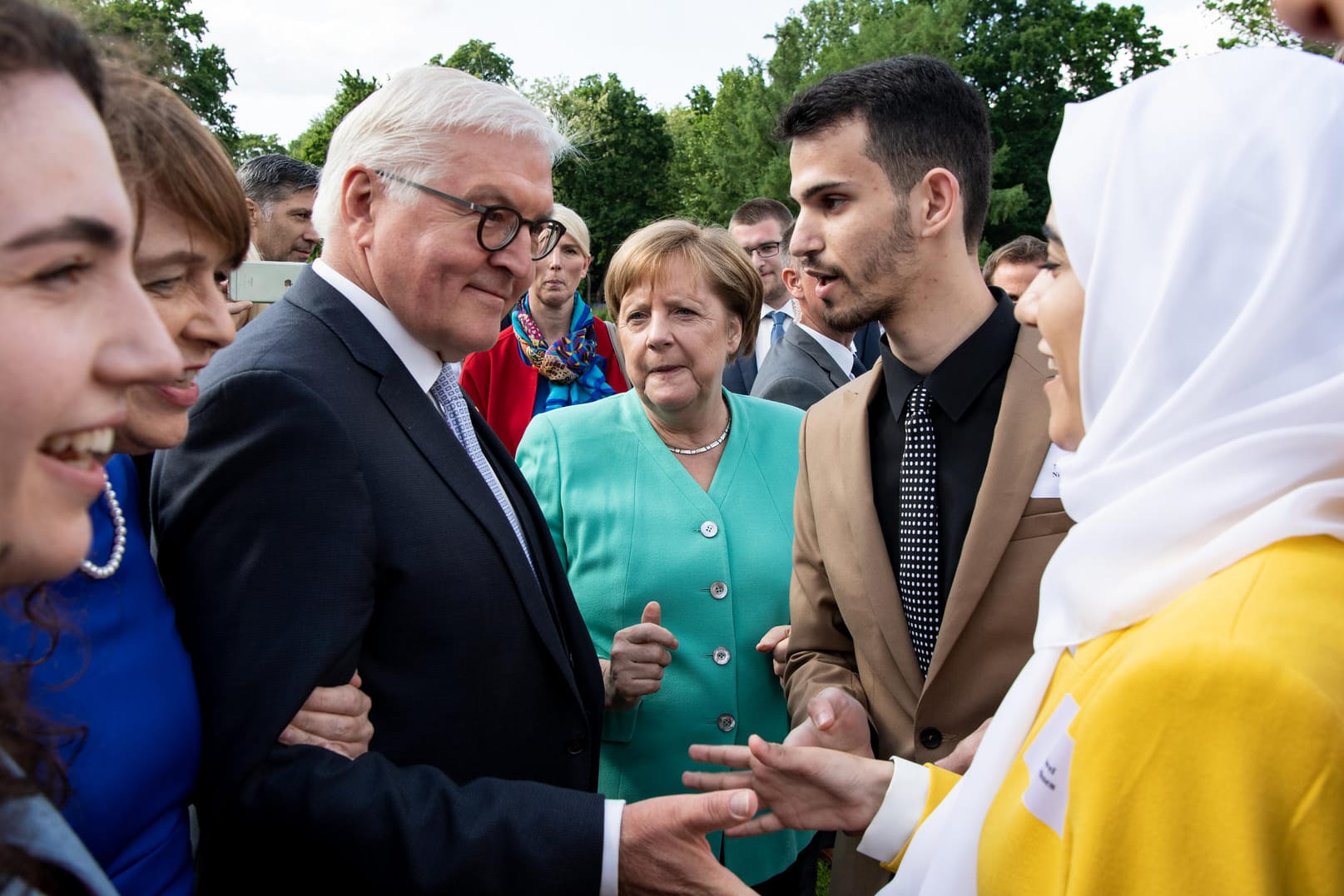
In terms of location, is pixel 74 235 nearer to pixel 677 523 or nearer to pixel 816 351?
pixel 677 523

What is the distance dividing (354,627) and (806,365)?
3.54 meters

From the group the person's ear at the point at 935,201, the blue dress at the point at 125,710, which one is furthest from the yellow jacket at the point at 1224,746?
the person's ear at the point at 935,201

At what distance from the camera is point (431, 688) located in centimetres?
190

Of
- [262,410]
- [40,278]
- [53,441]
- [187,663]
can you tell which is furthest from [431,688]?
[40,278]

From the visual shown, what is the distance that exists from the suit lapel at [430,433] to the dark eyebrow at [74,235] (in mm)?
957

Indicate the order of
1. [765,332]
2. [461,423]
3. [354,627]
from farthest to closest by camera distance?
[765,332] < [461,423] < [354,627]

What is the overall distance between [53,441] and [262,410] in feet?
2.18

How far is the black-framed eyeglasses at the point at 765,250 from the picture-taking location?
24.9 ft

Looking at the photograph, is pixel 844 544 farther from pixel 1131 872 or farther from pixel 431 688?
pixel 1131 872

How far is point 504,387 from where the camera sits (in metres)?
5.30

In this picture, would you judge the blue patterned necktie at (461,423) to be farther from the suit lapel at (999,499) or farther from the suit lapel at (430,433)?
the suit lapel at (999,499)

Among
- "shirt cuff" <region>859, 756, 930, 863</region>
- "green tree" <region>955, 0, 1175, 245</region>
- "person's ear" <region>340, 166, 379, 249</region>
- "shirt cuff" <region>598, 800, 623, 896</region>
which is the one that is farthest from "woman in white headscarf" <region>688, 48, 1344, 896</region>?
"green tree" <region>955, 0, 1175, 245</region>

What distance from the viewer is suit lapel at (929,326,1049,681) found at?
2.23 meters

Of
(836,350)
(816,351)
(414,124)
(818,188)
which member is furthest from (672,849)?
(836,350)
